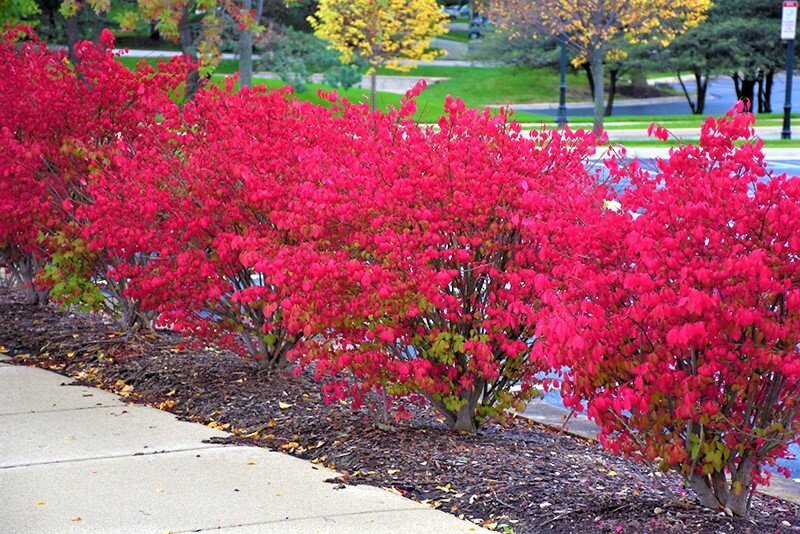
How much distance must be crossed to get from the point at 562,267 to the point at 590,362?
0.56m

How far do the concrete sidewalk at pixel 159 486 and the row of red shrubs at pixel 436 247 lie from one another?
2.62 ft

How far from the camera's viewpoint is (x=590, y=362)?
16.9 ft

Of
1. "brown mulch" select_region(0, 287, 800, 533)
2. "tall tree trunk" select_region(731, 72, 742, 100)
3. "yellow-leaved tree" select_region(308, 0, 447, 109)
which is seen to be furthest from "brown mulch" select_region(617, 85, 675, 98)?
"brown mulch" select_region(0, 287, 800, 533)

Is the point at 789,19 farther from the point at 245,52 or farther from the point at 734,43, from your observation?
the point at 245,52

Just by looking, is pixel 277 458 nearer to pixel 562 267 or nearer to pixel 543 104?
pixel 562 267

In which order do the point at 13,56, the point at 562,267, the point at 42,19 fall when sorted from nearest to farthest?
the point at 562,267
the point at 13,56
the point at 42,19

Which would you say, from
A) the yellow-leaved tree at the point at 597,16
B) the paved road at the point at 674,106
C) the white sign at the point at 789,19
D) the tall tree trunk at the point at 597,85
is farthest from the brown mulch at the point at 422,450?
the paved road at the point at 674,106

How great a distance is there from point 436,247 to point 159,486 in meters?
1.97

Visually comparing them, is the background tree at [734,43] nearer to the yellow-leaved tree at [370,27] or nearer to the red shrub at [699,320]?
the yellow-leaved tree at [370,27]

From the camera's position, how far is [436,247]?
6.60 meters

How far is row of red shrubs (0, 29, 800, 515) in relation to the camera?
506 centimetres

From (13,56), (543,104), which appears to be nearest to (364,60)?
(543,104)

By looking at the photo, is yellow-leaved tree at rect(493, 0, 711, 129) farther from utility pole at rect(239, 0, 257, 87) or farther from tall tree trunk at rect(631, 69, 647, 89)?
tall tree trunk at rect(631, 69, 647, 89)

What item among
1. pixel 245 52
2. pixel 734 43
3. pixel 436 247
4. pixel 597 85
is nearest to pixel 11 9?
pixel 245 52
